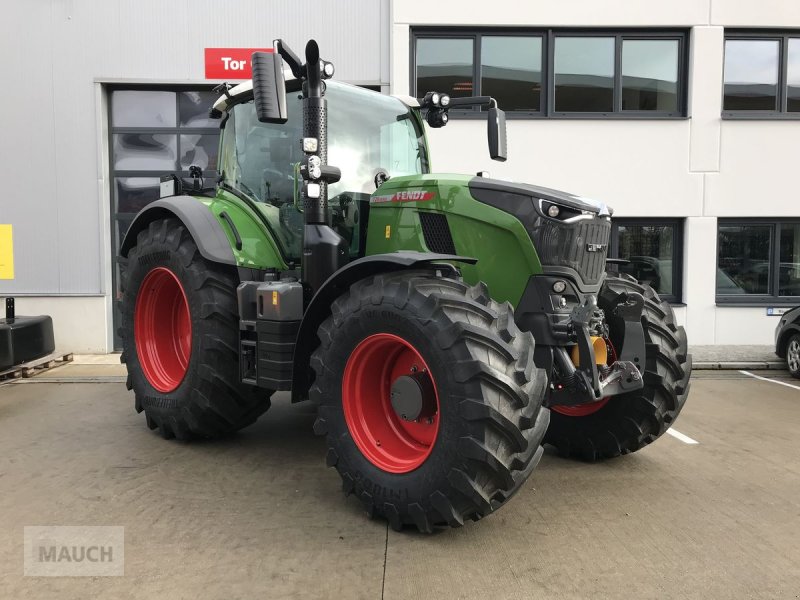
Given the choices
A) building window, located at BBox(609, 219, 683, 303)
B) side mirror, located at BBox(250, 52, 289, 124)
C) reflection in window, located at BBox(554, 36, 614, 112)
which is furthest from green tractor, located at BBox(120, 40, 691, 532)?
building window, located at BBox(609, 219, 683, 303)

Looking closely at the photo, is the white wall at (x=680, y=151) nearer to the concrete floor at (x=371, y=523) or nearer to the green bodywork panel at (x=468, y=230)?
the concrete floor at (x=371, y=523)

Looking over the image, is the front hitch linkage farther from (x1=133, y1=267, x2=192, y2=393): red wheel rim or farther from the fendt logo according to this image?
(x1=133, y1=267, x2=192, y2=393): red wheel rim

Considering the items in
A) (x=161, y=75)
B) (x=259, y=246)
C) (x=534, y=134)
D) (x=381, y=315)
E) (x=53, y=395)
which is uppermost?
(x=161, y=75)

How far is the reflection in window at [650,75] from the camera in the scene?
9.09 m

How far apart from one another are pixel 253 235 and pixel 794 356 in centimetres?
680

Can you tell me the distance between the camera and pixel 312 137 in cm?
368

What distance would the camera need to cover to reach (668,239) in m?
9.32

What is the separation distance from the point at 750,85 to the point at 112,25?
928cm

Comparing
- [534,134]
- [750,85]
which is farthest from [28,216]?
[750,85]

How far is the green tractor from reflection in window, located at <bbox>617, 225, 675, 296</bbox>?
539 cm

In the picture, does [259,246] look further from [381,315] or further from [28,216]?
[28,216]

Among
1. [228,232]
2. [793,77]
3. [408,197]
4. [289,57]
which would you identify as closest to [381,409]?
[408,197]

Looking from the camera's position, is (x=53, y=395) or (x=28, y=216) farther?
(x=28, y=216)

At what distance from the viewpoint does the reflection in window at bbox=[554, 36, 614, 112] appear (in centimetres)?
904
